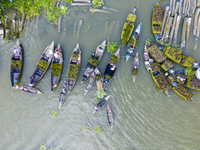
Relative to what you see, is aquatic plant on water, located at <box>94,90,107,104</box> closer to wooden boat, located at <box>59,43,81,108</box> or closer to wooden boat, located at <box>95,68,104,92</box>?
wooden boat, located at <box>95,68,104,92</box>

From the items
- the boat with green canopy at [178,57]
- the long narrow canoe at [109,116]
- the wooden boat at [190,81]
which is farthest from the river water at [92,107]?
the wooden boat at [190,81]

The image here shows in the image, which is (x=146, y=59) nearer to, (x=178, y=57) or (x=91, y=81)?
(x=178, y=57)

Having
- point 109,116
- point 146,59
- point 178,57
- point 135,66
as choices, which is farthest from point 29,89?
point 178,57

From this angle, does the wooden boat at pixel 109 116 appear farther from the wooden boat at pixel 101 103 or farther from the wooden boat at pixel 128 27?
the wooden boat at pixel 128 27

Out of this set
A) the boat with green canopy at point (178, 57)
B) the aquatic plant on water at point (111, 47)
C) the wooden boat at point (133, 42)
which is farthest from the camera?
the aquatic plant on water at point (111, 47)

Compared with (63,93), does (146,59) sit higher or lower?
higher

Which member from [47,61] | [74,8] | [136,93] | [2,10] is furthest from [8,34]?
[136,93]
